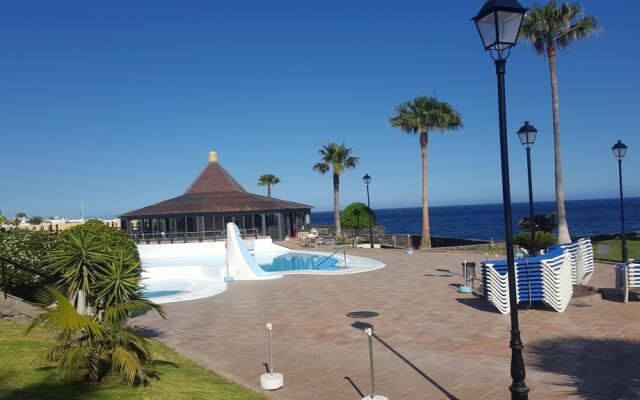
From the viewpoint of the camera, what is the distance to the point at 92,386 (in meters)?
6.26

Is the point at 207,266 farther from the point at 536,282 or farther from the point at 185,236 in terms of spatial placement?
the point at 536,282

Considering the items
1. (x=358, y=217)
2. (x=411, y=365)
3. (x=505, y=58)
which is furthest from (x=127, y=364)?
(x=358, y=217)

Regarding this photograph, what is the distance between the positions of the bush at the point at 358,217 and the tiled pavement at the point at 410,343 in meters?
18.8

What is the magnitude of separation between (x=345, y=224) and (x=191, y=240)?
37.1 feet

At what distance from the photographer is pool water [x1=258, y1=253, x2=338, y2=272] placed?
25.1 m

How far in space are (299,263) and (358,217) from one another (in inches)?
352

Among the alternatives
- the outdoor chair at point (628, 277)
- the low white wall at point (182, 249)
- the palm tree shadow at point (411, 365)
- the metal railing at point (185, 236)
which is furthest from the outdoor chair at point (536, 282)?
the metal railing at point (185, 236)

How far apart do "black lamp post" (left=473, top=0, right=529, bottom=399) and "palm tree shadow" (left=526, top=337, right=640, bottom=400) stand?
4.98ft

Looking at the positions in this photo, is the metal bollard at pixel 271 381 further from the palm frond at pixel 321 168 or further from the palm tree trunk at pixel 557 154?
the palm frond at pixel 321 168

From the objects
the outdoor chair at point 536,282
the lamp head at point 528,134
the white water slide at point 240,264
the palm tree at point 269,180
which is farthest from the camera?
the palm tree at point 269,180

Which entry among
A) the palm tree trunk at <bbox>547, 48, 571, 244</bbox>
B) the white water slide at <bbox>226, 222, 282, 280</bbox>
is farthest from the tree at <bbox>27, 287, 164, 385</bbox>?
the palm tree trunk at <bbox>547, 48, 571, 244</bbox>

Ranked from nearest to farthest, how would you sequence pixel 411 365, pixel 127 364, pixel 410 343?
1. pixel 127 364
2. pixel 411 365
3. pixel 410 343

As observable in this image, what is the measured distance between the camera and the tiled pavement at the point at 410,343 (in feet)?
22.8

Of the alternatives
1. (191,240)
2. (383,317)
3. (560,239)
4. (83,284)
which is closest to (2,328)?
(83,284)
